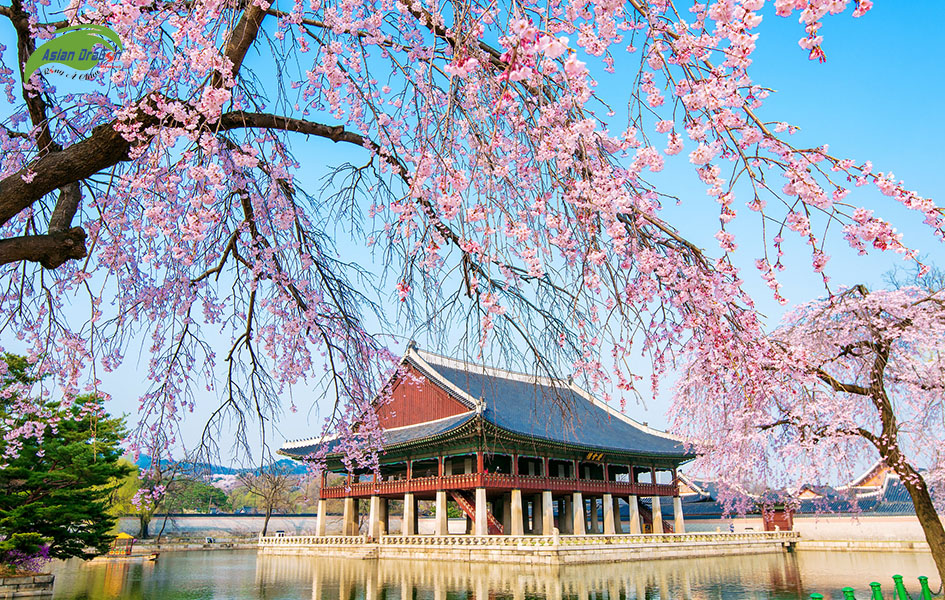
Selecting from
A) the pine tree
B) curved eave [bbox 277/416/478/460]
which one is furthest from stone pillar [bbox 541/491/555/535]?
the pine tree

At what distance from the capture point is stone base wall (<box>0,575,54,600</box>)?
43.3 ft

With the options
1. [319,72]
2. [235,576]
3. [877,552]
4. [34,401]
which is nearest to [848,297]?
[319,72]

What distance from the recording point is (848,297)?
10.5 meters

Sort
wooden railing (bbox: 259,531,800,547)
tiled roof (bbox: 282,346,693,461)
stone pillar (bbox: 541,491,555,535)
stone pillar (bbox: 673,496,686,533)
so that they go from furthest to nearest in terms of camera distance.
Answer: stone pillar (bbox: 673,496,686,533), tiled roof (bbox: 282,346,693,461), stone pillar (bbox: 541,491,555,535), wooden railing (bbox: 259,531,800,547)

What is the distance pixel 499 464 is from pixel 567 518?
17.0ft

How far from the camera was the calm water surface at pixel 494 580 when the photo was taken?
42.2 feet

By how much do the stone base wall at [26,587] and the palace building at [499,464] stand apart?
9090 millimetres

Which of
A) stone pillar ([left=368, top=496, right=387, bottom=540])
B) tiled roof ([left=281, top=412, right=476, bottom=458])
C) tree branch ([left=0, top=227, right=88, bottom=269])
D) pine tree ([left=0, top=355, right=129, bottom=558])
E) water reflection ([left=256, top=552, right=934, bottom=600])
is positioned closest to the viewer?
tree branch ([left=0, top=227, right=88, bottom=269])

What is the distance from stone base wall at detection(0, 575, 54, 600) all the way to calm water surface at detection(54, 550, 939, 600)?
0.42 m

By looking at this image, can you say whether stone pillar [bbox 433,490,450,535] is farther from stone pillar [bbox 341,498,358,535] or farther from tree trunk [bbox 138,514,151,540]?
tree trunk [bbox 138,514,151,540]

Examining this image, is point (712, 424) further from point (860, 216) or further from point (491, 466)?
point (860, 216)

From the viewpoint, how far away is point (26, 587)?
539 inches

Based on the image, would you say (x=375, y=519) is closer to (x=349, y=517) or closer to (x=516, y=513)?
(x=349, y=517)

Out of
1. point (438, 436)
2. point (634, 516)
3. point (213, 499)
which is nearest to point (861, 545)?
point (634, 516)
